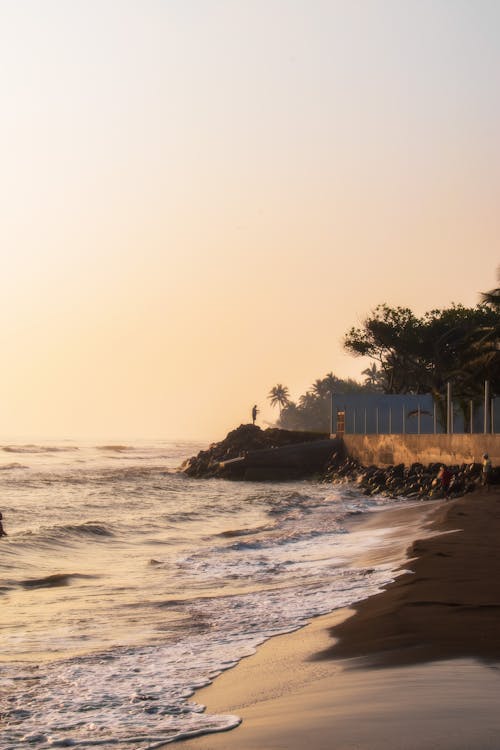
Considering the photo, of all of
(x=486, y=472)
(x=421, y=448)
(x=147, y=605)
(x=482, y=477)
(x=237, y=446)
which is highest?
(x=421, y=448)

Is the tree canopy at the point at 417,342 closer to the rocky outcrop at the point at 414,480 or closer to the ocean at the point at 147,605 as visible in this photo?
the rocky outcrop at the point at 414,480

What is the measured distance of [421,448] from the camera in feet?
153

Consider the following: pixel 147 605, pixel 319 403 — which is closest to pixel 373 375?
pixel 319 403

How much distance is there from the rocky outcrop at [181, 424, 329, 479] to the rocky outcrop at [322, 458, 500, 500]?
1417 cm

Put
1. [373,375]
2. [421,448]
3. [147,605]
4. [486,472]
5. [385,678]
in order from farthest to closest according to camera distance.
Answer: [373,375] < [421,448] < [486,472] < [147,605] < [385,678]

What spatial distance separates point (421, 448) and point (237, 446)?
88.9 feet

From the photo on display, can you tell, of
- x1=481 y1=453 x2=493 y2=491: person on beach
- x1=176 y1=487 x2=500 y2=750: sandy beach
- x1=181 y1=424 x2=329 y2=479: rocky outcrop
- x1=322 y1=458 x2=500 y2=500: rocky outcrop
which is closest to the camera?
x1=176 y1=487 x2=500 y2=750: sandy beach

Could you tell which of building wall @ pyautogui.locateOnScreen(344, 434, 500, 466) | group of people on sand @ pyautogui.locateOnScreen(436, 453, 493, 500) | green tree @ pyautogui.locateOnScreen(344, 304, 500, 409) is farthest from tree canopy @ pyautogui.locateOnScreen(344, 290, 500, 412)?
group of people on sand @ pyautogui.locateOnScreen(436, 453, 493, 500)

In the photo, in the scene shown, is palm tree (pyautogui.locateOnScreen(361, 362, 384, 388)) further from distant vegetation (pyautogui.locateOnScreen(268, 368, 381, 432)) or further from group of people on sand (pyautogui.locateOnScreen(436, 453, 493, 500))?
group of people on sand (pyautogui.locateOnScreen(436, 453, 493, 500))

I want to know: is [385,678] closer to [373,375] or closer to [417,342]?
[417,342]

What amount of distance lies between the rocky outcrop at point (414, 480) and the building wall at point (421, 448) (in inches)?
29.3

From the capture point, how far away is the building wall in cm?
3744

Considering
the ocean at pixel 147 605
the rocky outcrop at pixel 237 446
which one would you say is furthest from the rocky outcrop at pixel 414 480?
the rocky outcrop at pixel 237 446

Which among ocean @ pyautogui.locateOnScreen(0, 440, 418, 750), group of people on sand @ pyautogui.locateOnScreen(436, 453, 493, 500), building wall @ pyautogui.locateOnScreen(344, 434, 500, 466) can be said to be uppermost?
building wall @ pyautogui.locateOnScreen(344, 434, 500, 466)
